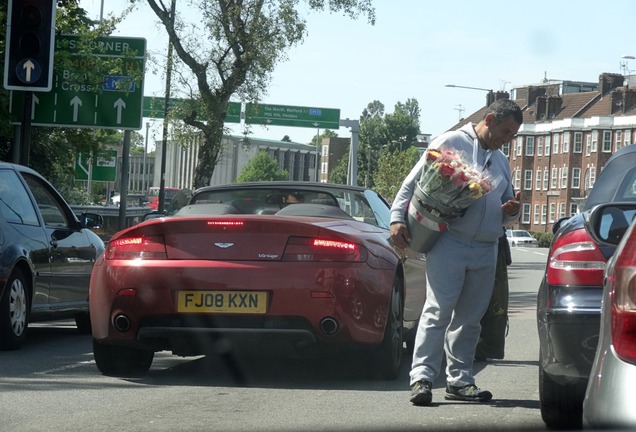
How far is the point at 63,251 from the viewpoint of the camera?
12211 millimetres

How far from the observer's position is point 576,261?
259 inches

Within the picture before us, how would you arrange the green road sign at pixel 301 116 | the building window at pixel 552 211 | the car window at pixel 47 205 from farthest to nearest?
the building window at pixel 552 211, the green road sign at pixel 301 116, the car window at pixel 47 205

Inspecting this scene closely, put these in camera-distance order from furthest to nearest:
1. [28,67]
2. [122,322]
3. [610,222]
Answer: [28,67]
[122,322]
[610,222]

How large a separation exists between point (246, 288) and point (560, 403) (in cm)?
238

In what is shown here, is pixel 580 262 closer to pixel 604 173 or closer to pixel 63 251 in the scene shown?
pixel 604 173

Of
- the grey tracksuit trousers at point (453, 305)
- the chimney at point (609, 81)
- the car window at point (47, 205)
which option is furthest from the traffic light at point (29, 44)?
the chimney at point (609, 81)

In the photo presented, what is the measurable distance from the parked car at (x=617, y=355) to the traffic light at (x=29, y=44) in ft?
39.4

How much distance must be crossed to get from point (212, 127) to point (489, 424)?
29.4m

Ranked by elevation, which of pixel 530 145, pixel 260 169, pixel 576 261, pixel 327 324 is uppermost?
pixel 530 145

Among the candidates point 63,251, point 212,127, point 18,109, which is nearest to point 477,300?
point 63,251

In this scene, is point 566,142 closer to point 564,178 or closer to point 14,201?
point 564,178

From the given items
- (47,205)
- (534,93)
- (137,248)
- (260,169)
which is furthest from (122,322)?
(260,169)

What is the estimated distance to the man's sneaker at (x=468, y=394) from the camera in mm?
7922

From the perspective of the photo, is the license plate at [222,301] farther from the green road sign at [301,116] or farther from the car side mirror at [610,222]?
the green road sign at [301,116]
